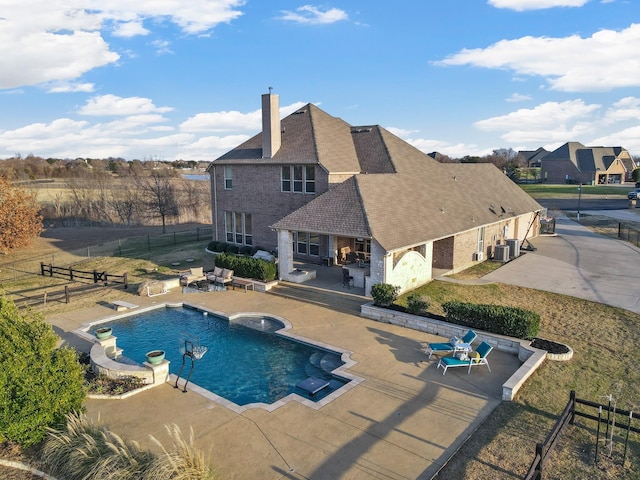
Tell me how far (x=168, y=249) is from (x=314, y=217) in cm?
1665

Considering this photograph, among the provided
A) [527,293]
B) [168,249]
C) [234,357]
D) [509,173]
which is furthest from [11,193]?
[509,173]

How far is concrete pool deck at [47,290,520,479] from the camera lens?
993 cm

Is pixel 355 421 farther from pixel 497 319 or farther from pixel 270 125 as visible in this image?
pixel 270 125

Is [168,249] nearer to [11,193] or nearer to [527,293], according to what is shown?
[11,193]

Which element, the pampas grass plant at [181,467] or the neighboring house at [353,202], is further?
the neighboring house at [353,202]

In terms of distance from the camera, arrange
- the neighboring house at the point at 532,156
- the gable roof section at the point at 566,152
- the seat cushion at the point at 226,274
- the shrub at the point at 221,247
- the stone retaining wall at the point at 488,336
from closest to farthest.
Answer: the stone retaining wall at the point at 488,336, the seat cushion at the point at 226,274, the shrub at the point at 221,247, the gable roof section at the point at 566,152, the neighboring house at the point at 532,156

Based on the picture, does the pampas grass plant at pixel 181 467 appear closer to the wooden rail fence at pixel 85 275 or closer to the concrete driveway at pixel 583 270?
the wooden rail fence at pixel 85 275

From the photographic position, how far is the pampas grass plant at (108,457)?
28.6 ft

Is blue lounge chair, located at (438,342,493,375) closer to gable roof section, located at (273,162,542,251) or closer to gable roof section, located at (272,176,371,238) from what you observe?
gable roof section, located at (273,162,542,251)

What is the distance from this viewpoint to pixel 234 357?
16.3 metres

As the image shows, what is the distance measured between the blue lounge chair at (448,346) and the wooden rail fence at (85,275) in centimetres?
1693

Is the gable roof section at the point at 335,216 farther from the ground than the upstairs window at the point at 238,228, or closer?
farther from the ground

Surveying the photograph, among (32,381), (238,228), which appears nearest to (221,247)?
(238,228)

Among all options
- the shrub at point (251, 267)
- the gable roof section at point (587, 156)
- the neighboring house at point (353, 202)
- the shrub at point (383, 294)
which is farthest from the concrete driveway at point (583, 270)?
the gable roof section at point (587, 156)
